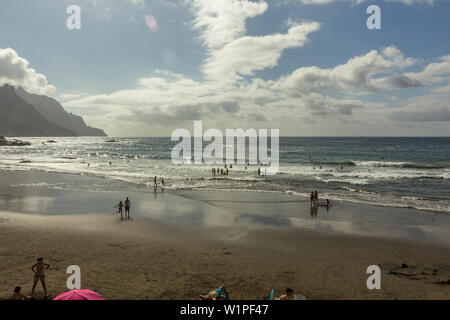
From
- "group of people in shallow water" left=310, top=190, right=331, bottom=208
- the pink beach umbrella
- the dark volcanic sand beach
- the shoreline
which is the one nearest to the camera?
the pink beach umbrella

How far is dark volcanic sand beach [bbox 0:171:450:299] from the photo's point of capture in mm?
9969

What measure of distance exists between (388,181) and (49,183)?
46.8m

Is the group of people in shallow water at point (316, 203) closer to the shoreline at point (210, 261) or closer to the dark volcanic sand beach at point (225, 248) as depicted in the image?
the dark volcanic sand beach at point (225, 248)

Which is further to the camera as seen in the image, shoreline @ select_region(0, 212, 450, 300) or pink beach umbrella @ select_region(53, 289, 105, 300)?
shoreline @ select_region(0, 212, 450, 300)

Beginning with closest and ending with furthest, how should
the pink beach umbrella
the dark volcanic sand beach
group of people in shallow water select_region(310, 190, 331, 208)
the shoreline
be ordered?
the pink beach umbrella < the shoreline < the dark volcanic sand beach < group of people in shallow water select_region(310, 190, 331, 208)

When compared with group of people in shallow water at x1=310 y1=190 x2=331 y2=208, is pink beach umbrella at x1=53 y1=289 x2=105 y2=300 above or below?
above

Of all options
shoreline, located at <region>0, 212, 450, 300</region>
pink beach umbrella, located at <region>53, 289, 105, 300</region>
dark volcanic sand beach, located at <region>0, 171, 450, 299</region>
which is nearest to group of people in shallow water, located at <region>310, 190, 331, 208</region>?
dark volcanic sand beach, located at <region>0, 171, 450, 299</region>

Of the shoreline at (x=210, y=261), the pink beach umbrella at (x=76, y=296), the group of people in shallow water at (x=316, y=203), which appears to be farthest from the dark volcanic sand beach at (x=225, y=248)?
the pink beach umbrella at (x=76, y=296)

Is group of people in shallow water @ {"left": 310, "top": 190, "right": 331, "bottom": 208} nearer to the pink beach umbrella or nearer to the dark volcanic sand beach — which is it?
the dark volcanic sand beach

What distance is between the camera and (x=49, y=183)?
33406 mm

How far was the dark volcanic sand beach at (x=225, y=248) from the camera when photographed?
32.7ft

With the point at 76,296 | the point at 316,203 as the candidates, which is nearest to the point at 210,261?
the point at 76,296

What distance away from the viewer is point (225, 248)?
13820mm
